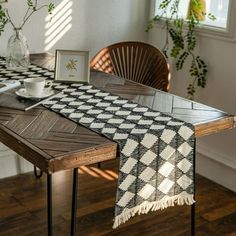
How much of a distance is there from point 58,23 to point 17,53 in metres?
0.55

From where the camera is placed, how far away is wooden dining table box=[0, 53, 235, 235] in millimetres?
1526

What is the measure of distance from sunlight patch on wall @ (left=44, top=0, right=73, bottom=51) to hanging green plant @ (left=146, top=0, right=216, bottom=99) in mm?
609

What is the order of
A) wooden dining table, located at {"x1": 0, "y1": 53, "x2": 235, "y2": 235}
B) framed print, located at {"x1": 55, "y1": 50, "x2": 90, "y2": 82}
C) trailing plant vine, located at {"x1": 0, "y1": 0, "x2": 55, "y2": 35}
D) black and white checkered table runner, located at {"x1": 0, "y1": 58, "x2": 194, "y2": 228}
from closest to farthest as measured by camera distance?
wooden dining table, located at {"x1": 0, "y1": 53, "x2": 235, "y2": 235} → black and white checkered table runner, located at {"x1": 0, "y1": 58, "x2": 194, "y2": 228} → framed print, located at {"x1": 55, "y1": 50, "x2": 90, "y2": 82} → trailing plant vine, located at {"x1": 0, "y1": 0, "x2": 55, "y2": 35}

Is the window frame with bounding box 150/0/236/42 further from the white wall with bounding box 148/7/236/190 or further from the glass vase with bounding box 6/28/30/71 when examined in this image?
the glass vase with bounding box 6/28/30/71

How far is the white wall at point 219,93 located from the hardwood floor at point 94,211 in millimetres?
168

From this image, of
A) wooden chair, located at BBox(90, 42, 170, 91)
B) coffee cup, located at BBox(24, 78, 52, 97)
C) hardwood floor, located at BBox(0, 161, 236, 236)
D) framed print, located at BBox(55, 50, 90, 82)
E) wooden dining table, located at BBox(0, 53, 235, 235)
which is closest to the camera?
wooden dining table, located at BBox(0, 53, 235, 235)

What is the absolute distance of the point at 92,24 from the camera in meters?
3.07

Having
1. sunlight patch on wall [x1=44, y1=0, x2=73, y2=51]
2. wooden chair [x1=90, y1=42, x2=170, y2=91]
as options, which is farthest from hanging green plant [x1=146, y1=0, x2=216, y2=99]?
sunlight patch on wall [x1=44, y1=0, x2=73, y2=51]

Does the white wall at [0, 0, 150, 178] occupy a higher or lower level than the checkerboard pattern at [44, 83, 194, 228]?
higher

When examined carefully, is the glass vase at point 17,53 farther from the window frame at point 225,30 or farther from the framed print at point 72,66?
the window frame at point 225,30

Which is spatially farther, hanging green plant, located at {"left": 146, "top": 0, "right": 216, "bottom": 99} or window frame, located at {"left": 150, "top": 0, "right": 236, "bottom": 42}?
hanging green plant, located at {"left": 146, "top": 0, "right": 216, "bottom": 99}

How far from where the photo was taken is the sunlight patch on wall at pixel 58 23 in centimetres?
289

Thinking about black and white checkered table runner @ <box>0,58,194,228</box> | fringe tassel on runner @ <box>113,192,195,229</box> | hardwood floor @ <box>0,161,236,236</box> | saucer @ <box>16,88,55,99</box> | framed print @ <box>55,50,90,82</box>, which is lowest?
hardwood floor @ <box>0,161,236,236</box>

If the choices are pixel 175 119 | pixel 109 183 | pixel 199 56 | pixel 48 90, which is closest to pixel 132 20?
pixel 199 56
